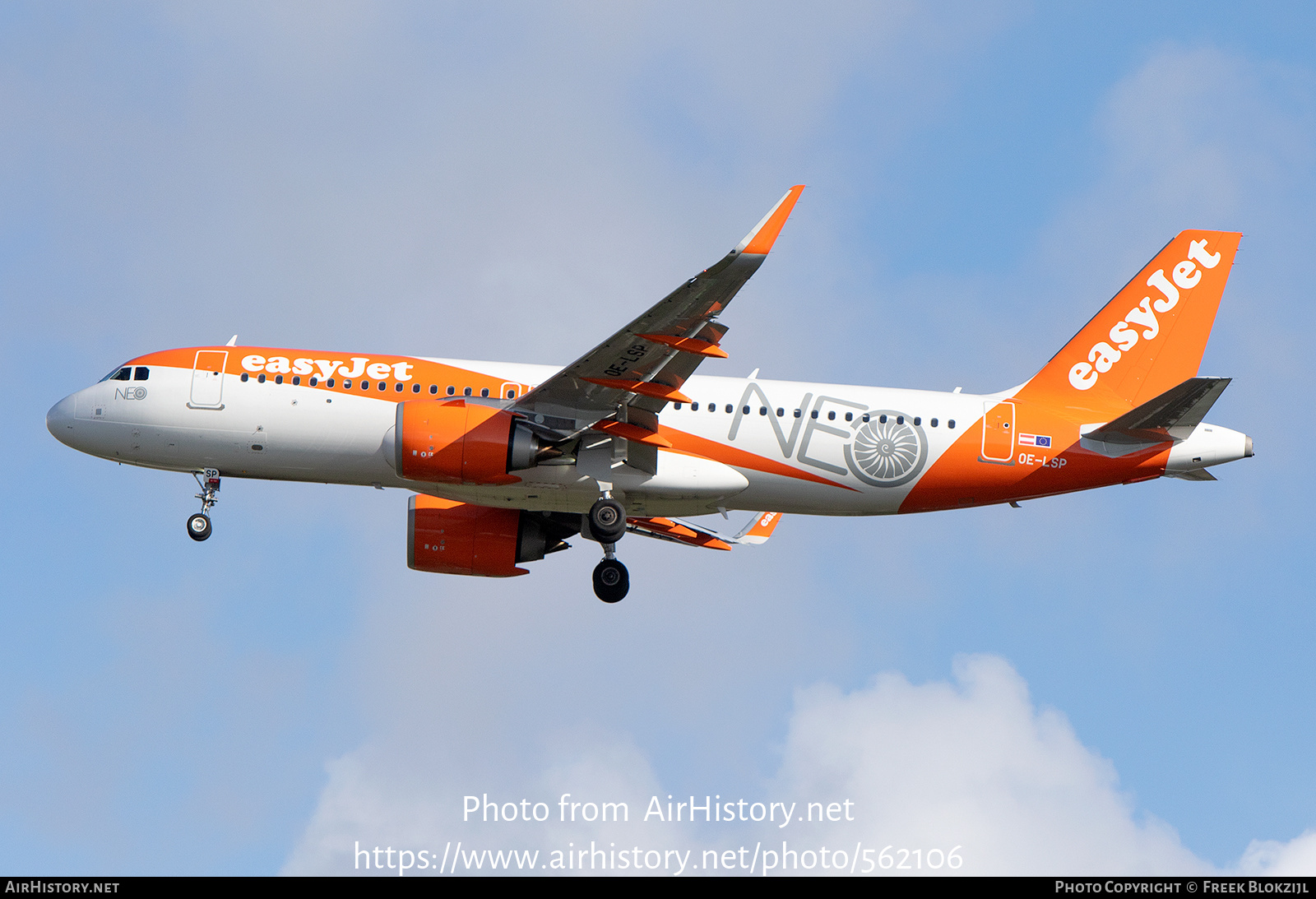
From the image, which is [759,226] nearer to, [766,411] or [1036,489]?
[766,411]

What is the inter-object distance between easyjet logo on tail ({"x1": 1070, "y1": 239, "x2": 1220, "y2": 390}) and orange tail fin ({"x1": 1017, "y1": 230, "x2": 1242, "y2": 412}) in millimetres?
21

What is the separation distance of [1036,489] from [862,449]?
434 cm

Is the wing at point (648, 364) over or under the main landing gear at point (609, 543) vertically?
over

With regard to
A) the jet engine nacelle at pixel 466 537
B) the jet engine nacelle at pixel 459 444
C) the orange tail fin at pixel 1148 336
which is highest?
the orange tail fin at pixel 1148 336

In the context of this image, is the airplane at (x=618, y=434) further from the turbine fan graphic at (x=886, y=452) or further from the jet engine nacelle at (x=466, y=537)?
the jet engine nacelle at (x=466, y=537)

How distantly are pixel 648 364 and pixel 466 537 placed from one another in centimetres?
846

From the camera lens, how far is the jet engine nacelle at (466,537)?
121 ft

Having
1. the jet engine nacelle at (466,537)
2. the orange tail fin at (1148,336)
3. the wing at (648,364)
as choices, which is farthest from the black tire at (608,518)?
the orange tail fin at (1148,336)

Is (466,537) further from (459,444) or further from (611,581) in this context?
(459,444)

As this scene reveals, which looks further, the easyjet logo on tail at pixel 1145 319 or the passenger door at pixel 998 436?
the easyjet logo on tail at pixel 1145 319

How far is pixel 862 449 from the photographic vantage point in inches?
1337

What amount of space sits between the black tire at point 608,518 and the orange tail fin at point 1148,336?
34.3 feet

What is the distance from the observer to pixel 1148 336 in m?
36.8

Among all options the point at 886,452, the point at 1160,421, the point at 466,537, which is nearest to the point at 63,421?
the point at 466,537
